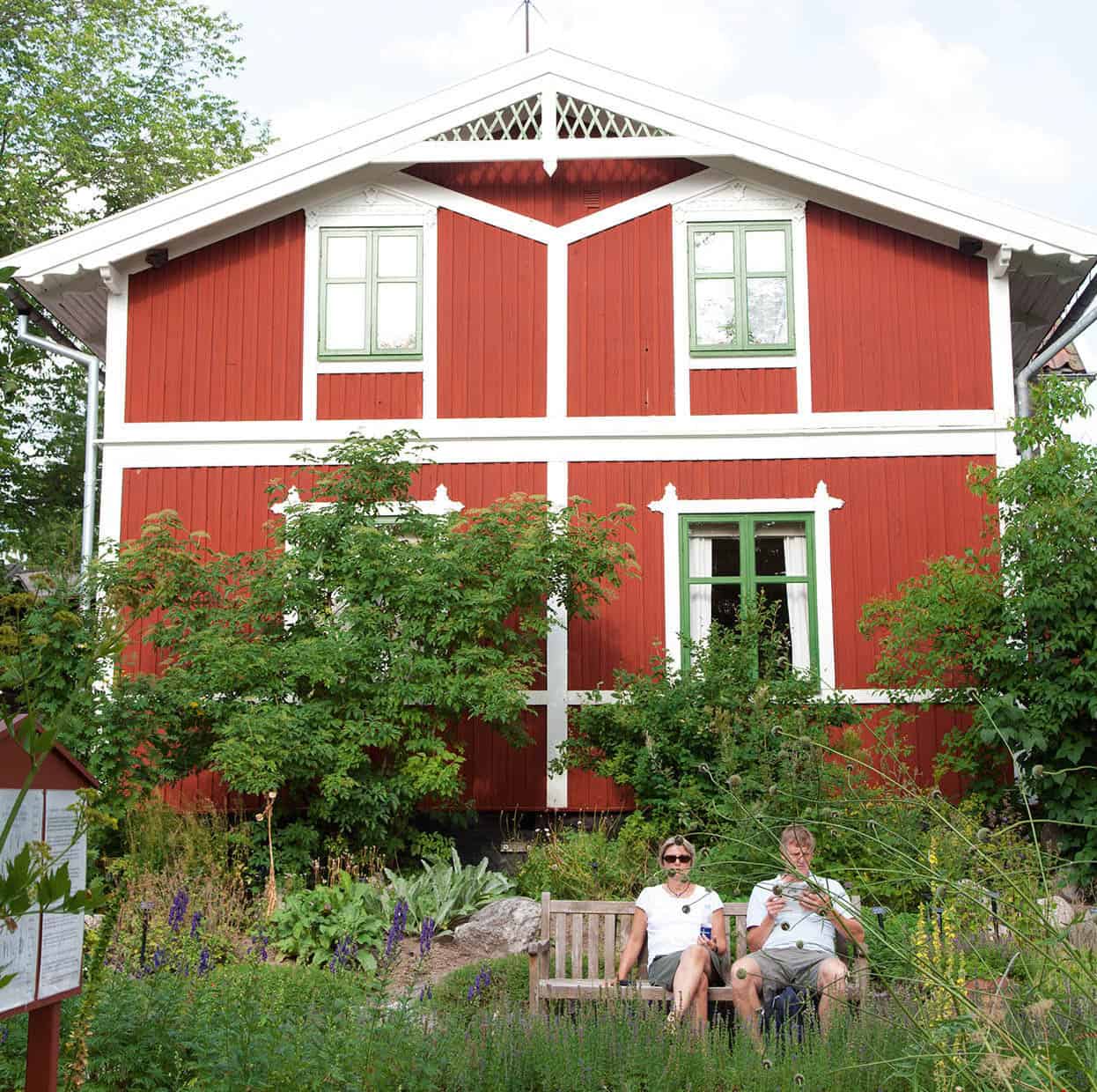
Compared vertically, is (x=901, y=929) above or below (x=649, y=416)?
below

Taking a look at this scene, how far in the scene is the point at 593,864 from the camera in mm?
9148

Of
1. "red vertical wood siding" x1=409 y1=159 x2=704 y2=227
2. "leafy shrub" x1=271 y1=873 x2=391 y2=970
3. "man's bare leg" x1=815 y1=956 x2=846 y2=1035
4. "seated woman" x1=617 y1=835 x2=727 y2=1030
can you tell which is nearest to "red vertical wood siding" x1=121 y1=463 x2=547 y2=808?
"red vertical wood siding" x1=409 y1=159 x2=704 y2=227

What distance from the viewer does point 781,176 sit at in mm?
11719

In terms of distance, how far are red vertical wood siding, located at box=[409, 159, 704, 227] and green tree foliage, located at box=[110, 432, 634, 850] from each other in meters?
2.70

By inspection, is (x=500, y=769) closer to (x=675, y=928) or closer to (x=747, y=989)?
(x=675, y=928)

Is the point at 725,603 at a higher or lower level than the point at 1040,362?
lower

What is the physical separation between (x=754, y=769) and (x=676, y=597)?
209 centimetres

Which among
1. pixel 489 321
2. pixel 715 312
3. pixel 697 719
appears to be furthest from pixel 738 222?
pixel 697 719

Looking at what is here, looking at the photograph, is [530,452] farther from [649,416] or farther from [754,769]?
[754,769]

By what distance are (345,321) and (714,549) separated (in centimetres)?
372

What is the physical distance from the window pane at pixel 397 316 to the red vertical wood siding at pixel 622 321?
4.44 feet

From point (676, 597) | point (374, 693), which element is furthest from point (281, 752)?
point (676, 597)

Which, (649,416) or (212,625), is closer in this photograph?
(212,625)

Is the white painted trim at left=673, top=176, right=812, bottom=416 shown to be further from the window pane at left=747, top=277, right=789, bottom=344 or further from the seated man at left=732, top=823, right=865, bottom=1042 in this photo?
the seated man at left=732, top=823, right=865, bottom=1042
